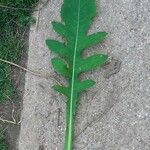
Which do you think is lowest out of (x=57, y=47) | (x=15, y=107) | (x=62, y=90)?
(x=15, y=107)

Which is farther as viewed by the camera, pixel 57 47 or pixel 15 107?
pixel 15 107

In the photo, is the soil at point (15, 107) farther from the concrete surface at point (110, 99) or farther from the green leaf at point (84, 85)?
the green leaf at point (84, 85)

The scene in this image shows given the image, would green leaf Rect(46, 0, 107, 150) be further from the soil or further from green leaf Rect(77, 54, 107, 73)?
the soil

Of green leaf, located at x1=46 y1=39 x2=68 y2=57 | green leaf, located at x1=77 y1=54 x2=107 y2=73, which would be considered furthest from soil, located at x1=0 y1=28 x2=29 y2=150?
green leaf, located at x1=77 y1=54 x2=107 y2=73

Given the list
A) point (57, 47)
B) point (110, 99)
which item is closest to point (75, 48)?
point (57, 47)

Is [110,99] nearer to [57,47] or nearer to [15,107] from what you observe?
[57,47]

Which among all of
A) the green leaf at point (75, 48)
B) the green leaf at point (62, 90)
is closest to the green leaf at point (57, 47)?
the green leaf at point (75, 48)
